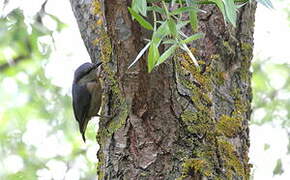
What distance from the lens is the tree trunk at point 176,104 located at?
202 cm

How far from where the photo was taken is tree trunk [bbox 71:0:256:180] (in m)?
2.02

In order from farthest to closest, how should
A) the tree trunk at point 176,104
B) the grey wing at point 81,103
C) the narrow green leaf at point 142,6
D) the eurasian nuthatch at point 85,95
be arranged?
the grey wing at point 81,103
the eurasian nuthatch at point 85,95
the tree trunk at point 176,104
the narrow green leaf at point 142,6

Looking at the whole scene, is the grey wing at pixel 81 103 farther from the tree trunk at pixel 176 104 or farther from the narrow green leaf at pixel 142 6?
the narrow green leaf at pixel 142 6

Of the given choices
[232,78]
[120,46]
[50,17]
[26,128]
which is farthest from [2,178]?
[120,46]

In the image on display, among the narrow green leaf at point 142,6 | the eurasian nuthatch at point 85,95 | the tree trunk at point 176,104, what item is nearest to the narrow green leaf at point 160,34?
the narrow green leaf at point 142,6

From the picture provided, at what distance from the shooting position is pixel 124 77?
2.03 meters

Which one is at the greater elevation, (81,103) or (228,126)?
(81,103)

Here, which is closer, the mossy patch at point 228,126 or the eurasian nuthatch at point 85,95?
the mossy patch at point 228,126

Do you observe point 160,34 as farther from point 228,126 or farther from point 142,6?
point 228,126

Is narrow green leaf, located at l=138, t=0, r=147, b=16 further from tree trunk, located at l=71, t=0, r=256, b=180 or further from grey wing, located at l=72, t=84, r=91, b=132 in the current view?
grey wing, located at l=72, t=84, r=91, b=132

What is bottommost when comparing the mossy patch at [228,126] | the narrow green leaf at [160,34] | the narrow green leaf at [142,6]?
the mossy patch at [228,126]

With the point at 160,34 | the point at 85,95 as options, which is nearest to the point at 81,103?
the point at 85,95

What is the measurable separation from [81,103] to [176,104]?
1554 millimetres

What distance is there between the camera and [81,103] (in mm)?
3633
